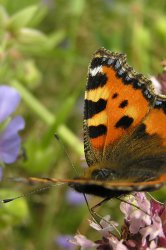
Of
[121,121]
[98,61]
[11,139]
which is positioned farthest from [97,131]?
[11,139]

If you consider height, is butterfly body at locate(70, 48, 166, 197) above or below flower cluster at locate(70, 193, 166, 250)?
above

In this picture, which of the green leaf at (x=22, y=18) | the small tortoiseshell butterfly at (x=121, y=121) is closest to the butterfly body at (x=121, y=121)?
the small tortoiseshell butterfly at (x=121, y=121)

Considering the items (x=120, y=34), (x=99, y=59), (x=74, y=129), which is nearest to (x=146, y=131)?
(x=99, y=59)

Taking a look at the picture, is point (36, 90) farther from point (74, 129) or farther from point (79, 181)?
point (79, 181)

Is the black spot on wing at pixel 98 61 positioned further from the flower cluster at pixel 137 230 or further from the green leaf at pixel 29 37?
the green leaf at pixel 29 37

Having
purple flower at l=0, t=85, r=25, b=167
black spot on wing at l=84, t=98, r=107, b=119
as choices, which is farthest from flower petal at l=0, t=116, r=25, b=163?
black spot on wing at l=84, t=98, r=107, b=119

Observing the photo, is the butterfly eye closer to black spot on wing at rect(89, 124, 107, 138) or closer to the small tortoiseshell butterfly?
the small tortoiseshell butterfly
